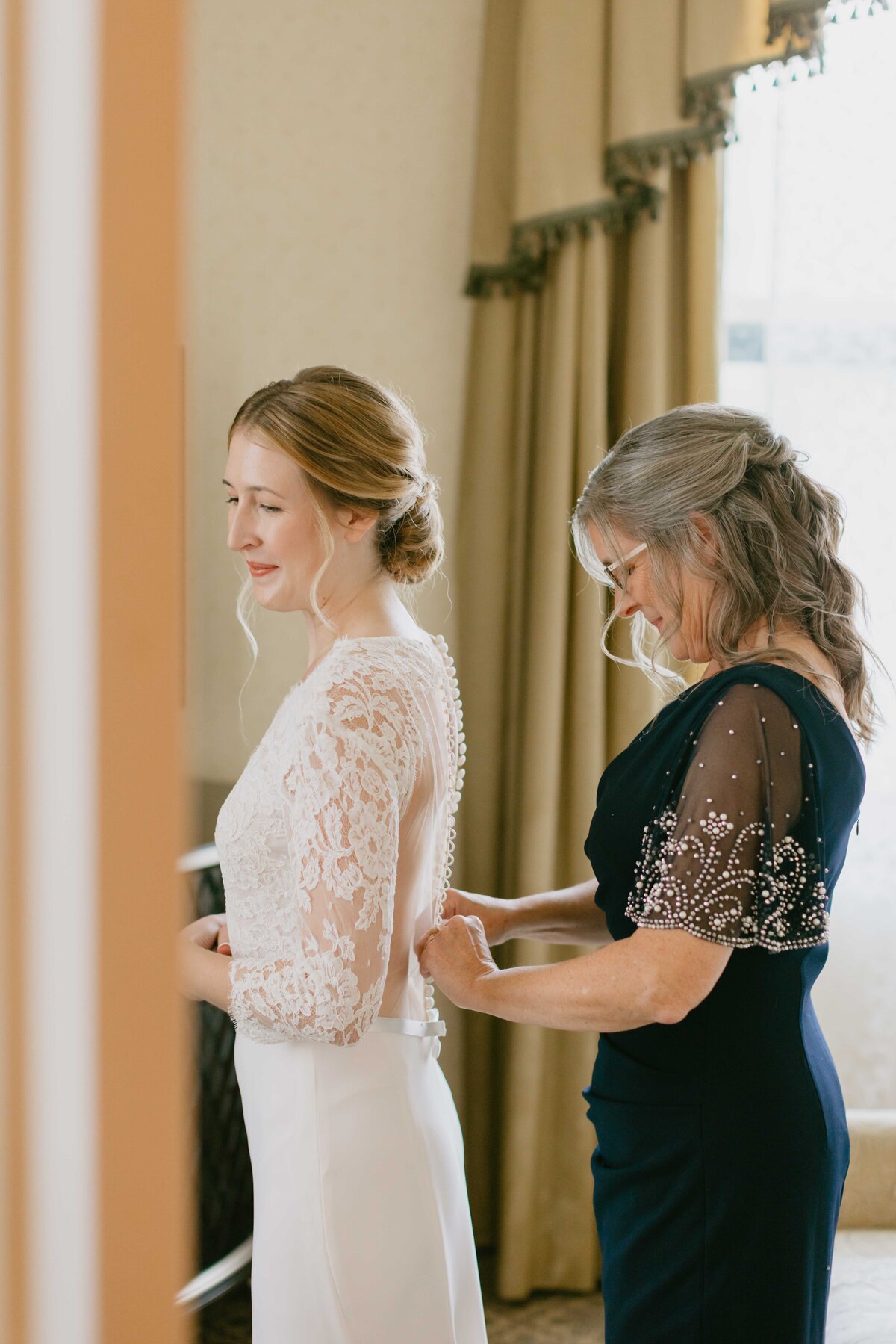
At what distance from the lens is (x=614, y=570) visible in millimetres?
1298

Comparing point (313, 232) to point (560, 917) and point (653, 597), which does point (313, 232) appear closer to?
point (653, 597)

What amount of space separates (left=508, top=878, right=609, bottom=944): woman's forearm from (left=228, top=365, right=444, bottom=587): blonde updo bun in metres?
0.49

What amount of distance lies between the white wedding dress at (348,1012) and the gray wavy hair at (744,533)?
31 centimetres

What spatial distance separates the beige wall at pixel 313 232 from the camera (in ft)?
7.75

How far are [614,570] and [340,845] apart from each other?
476 millimetres

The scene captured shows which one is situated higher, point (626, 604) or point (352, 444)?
point (352, 444)

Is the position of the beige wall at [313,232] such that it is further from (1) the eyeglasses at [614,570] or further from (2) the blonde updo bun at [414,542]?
(1) the eyeglasses at [614,570]

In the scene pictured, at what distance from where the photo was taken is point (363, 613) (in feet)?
4.27

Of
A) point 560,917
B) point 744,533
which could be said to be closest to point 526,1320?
point 560,917

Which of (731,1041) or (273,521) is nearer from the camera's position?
(731,1041)

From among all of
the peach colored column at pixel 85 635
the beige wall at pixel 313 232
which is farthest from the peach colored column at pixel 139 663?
the beige wall at pixel 313 232

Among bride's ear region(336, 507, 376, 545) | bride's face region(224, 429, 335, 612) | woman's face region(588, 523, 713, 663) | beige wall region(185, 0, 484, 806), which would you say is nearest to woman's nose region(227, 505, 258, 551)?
bride's face region(224, 429, 335, 612)

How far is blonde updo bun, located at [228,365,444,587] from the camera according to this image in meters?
1.27

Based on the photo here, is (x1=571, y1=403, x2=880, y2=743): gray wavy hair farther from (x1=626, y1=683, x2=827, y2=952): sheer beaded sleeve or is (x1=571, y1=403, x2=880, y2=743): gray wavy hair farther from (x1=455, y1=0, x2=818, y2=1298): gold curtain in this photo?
(x1=455, y1=0, x2=818, y2=1298): gold curtain
